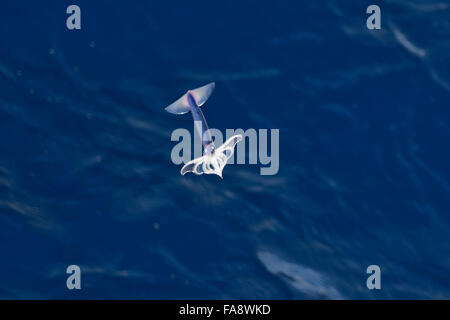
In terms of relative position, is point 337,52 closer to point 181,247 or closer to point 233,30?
point 233,30

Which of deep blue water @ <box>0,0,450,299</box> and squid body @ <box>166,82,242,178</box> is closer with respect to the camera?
squid body @ <box>166,82,242,178</box>

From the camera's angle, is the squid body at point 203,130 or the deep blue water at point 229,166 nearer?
the squid body at point 203,130

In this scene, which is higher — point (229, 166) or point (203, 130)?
point (229, 166)

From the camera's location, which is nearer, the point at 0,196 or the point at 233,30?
the point at 0,196

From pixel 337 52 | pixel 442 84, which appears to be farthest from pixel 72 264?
pixel 442 84

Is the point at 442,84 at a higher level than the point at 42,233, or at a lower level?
higher

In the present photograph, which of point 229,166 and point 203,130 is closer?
point 203,130
